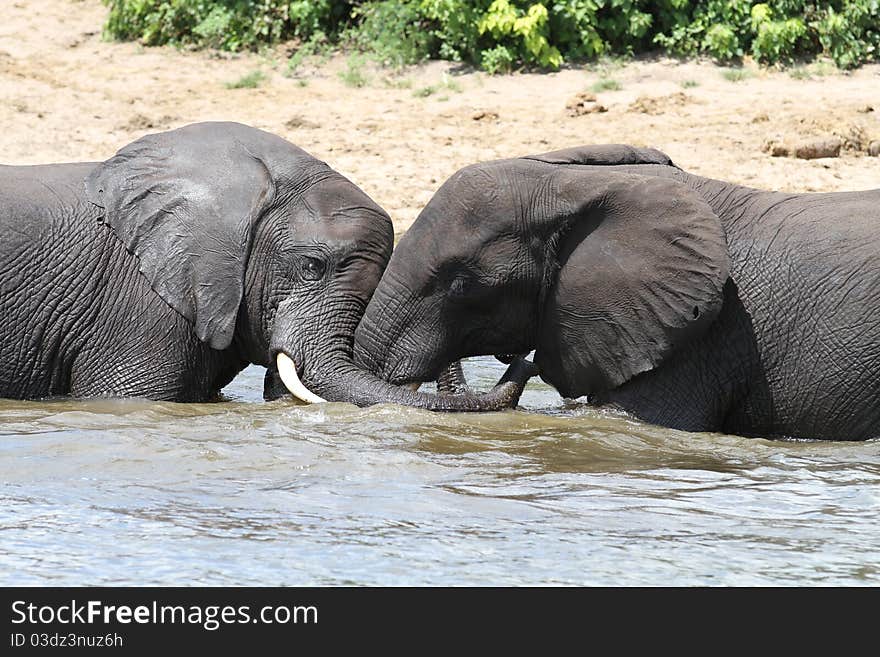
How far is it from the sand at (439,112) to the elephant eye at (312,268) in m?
4.63

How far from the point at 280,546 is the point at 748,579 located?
1.45m

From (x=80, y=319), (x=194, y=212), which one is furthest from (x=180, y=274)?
(x=80, y=319)

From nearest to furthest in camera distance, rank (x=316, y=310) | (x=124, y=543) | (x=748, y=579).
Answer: (x=748, y=579), (x=124, y=543), (x=316, y=310)

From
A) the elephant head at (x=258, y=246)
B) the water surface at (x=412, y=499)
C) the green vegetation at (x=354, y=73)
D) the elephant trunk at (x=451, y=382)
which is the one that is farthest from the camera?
the green vegetation at (x=354, y=73)

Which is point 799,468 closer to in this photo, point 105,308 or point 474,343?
point 474,343

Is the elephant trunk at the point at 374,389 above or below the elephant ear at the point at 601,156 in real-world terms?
below

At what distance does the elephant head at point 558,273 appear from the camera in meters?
6.68

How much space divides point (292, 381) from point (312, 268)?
1.69ft

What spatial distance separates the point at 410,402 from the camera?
22.7ft

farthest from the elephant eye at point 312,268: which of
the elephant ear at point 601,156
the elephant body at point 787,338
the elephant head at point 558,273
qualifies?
the elephant body at point 787,338

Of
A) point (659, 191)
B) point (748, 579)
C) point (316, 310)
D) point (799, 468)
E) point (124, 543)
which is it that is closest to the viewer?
point (748, 579)

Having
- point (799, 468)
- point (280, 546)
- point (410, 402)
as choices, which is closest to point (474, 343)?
point (410, 402)

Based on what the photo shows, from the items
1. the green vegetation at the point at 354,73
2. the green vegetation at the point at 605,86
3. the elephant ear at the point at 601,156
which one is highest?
the elephant ear at the point at 601,156

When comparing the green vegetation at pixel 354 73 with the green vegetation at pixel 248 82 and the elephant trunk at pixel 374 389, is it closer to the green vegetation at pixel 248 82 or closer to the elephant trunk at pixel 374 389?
the green vegetation at pixel 248 82
